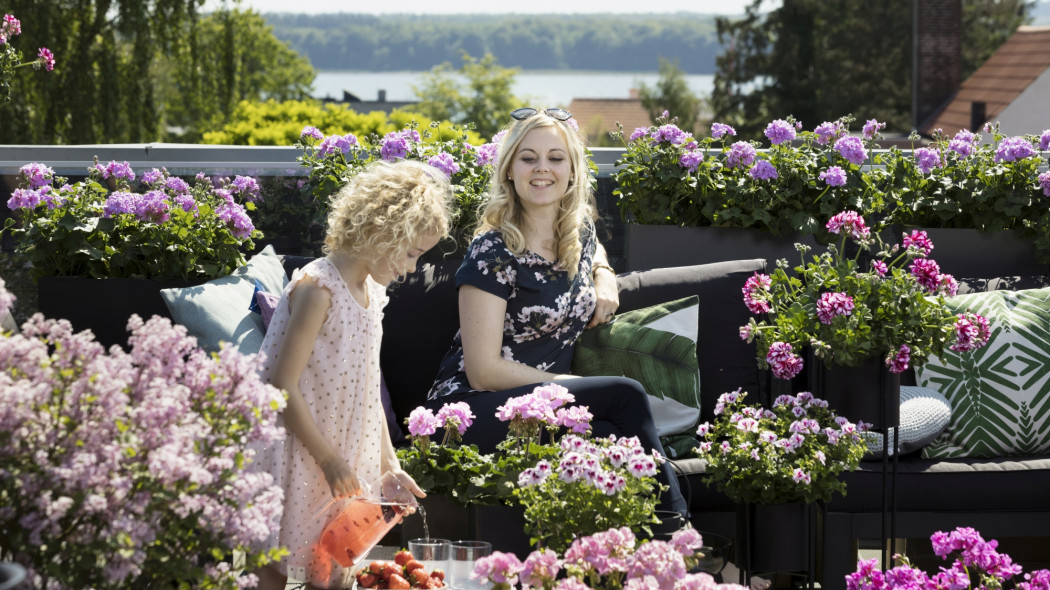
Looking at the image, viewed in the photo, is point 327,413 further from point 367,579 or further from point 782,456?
point 782,456

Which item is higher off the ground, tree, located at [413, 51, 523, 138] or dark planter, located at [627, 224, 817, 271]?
tree, located at [413, 51, 523, 138]

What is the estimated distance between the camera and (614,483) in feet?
6.49

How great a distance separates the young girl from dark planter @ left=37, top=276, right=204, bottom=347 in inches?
38.1

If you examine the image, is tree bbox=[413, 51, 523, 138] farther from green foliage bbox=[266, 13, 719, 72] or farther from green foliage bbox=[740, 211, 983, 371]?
green foliage bbox=[266, 13, 719, 72]

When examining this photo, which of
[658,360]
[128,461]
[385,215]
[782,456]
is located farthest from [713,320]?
[128,461]

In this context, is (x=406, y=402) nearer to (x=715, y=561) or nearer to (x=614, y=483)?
(x=715, y=561)

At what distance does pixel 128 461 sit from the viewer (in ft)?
4.57

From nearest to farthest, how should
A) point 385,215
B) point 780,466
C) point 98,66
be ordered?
point 385,215 → point 780,466 → point 98,66

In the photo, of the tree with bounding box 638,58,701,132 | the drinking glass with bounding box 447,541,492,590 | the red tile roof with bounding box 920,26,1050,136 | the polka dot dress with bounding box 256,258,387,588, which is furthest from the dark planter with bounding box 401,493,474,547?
the tree with bounding box 638,58,701,132

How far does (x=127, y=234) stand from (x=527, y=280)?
117cm

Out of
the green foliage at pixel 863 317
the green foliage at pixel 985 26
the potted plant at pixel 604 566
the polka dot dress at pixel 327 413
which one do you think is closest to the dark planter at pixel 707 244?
the green foliage at pixel 863 317

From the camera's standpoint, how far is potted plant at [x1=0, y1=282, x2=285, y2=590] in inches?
52.6

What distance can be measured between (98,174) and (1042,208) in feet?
10.0

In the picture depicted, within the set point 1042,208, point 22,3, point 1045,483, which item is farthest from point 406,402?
point 22,3
